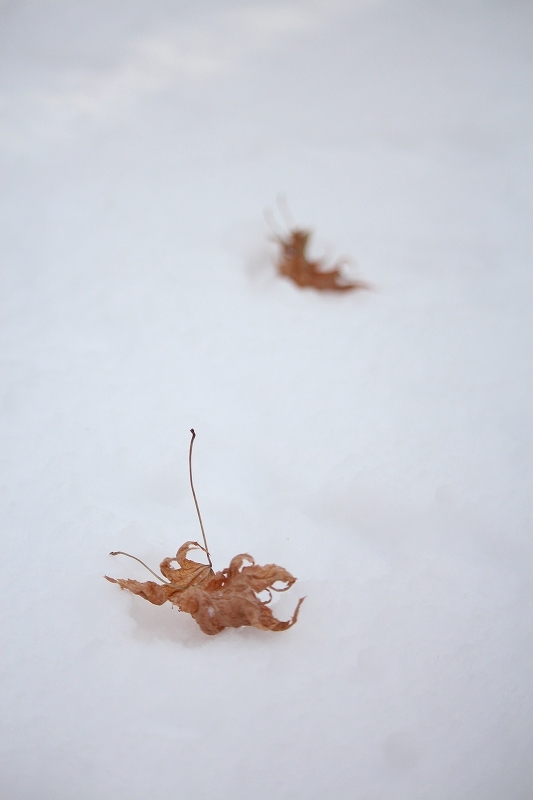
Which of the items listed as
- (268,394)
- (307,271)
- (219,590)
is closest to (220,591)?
(219,590)

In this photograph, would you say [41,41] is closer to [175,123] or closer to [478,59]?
[175,123]

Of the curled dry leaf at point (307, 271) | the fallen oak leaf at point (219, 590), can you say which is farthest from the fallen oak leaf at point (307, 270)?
the fallen oak leaf at point (219, 590)

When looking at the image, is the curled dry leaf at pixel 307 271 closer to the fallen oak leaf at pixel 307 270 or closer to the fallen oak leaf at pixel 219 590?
the fallen oak leaf at pixel 307 270

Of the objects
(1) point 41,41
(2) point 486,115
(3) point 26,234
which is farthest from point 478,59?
(3) point 26,234

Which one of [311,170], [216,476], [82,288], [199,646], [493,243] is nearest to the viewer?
[199,646]

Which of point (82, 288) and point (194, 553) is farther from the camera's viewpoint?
point (82, 288)

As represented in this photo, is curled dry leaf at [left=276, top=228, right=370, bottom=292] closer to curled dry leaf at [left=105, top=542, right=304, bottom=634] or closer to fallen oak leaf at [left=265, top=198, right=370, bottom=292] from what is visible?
fallen oak leaf at [left=265, top=198, right=370, bottom=292]
